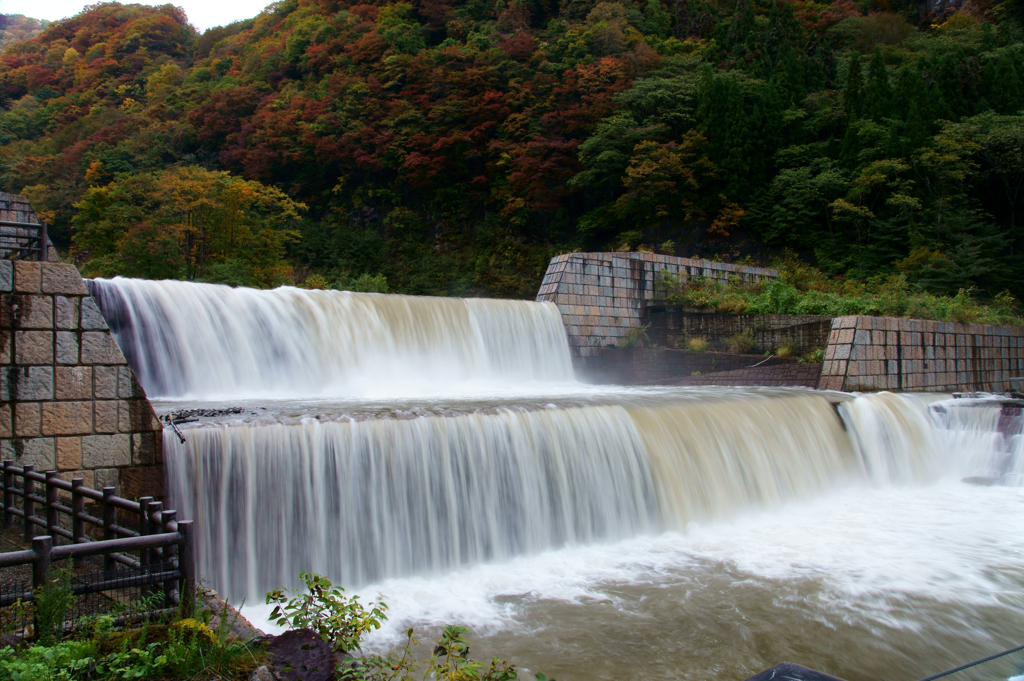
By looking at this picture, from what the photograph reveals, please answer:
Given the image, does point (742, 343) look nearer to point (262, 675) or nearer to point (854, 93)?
point (262, 675)

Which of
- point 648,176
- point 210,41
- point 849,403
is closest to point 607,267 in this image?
point 849,403

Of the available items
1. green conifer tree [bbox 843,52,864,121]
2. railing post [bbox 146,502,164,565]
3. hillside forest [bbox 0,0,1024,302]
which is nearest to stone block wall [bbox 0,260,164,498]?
railing post [bbox 146,502,164,565]

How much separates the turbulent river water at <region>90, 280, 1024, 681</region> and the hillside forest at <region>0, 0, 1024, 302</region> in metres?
13.6

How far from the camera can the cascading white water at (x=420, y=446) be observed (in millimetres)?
6566

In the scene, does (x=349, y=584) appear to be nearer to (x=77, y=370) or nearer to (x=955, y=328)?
(x=77, y=370)

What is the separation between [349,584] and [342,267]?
2905cm

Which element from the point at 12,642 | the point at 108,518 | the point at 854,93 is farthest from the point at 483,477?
the point at 854,93

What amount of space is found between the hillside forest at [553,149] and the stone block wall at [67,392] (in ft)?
61.0

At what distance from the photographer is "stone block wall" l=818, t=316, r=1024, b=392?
14055mm

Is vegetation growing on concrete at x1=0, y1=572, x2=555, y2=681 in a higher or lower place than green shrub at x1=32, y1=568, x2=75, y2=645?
lower

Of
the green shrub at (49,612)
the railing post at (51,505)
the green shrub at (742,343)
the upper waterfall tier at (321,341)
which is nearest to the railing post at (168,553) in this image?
the green shrub at (49,612)

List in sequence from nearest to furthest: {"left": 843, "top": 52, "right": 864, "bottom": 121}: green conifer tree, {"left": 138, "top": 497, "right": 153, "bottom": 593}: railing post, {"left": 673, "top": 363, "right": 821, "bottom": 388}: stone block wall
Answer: {"left": 138, "top": 497, "right": 153, "bottom": 593}: railing post → {"left": 673, "top": 363, "right": 821, "bottom": 388}: stone block wall → {"left": 843, "top": 52, "right": 864, "bottom": 121}: green conifer tree

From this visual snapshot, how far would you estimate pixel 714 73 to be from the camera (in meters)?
32.4

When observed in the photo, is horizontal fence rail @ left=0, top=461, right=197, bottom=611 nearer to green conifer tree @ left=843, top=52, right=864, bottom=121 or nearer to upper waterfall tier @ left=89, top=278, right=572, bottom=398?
upper waterfall tier @ left=89, top=278, right=572, bottom=398
